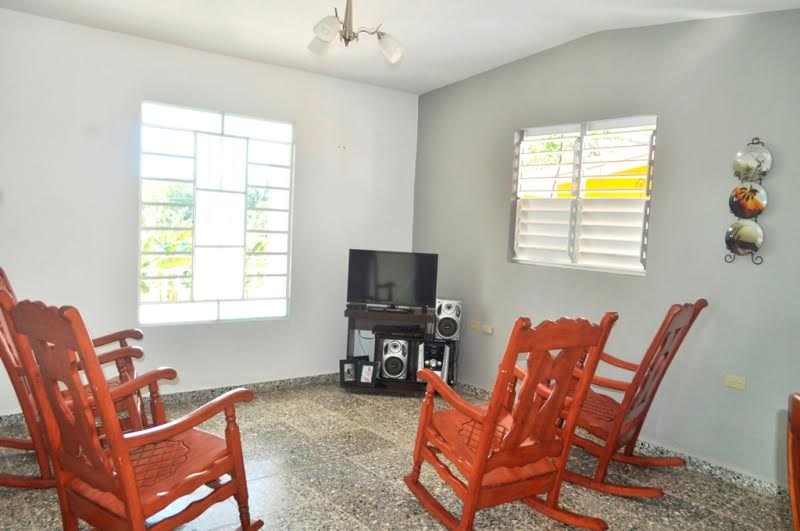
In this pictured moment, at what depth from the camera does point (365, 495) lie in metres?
3.00

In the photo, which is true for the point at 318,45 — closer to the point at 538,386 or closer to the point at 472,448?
the point at 538,386

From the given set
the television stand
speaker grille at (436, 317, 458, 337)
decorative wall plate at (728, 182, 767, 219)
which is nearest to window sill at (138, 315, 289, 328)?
the television stand

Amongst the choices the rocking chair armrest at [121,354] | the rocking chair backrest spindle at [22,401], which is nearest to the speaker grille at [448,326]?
the rocking chair armrest at [121,354]

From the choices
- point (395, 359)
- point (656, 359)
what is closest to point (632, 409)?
point (656, 359)

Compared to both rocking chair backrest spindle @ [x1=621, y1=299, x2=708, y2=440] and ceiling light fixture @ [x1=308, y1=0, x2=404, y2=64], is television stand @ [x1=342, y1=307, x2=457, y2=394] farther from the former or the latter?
ceiling light fixture @ [x1=308, y1=0, x2=404, y2=64]

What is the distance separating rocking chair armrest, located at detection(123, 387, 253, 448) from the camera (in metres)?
2.08

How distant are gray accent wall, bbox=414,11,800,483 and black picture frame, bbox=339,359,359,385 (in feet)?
4.24

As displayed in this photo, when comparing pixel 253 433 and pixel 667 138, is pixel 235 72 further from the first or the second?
pixel 667 138

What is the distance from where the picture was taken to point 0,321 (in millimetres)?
2662

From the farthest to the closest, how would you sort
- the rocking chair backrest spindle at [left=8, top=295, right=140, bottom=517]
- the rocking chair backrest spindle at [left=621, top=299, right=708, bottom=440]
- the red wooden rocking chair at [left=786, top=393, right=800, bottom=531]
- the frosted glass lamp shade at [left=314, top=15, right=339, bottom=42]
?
the rocking chair backrest spindle at [left=621, top=299, right=708, bottom=440]
the frosted glass lamp shade at [left=314, top=15, right=339, bottom=42]
the rocking chair backrest spindle at [left=8, top=295, right=140, bottom=517]
the red wooden rocking chair at [left=786, top=393, right=800, bottom=531]

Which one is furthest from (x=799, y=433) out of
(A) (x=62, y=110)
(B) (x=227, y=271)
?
(A) (x=62, y=110)

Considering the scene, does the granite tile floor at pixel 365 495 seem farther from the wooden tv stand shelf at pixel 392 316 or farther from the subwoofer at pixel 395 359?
the wooden tv stand shelf at pixel 392 316

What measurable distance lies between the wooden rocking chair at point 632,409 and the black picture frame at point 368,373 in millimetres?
1993

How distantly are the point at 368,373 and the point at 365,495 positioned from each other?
192 centimetres
